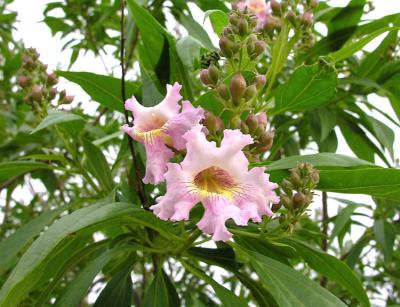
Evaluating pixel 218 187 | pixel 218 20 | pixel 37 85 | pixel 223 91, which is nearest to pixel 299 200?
pixel 218 187

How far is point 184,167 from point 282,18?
580 mm

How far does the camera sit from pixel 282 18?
58.3 inches

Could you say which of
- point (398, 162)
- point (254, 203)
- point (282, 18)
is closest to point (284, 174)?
point (254, 203)

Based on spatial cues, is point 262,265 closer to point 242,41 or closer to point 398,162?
point 242,41

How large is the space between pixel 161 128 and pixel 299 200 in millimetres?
330

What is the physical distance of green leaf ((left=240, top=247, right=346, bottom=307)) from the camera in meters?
1.21

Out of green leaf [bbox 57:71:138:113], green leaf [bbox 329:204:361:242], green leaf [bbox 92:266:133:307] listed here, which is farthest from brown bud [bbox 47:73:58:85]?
green leaf [bbox 329:204:361:242]

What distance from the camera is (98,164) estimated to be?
5.42 ft

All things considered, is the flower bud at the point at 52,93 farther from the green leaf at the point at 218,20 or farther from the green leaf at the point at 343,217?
the green leaf at the point at 343,217

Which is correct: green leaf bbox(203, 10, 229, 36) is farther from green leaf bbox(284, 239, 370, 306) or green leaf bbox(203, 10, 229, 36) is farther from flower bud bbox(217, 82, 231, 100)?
green leaf bbox(284, 239, 370, 306)

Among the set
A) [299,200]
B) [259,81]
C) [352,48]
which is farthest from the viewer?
[352,48]

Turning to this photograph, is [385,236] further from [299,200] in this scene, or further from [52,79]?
[52,79]

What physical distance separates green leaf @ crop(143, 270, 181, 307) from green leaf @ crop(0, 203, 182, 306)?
0.40 m

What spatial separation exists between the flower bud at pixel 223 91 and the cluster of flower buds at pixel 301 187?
0.21m
